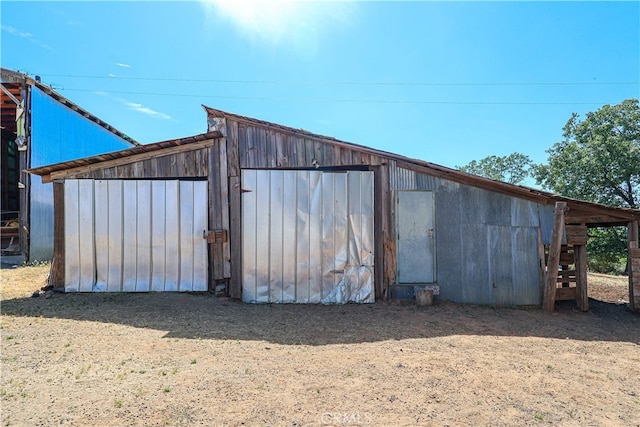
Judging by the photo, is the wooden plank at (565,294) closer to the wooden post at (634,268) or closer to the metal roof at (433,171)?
the wooden post at (634,268)

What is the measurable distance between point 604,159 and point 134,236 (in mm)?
19042

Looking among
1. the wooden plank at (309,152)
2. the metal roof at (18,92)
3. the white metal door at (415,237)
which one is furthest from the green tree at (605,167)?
the metal roof at (18,92)

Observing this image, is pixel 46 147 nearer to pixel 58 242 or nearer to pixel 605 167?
pixel 58 242

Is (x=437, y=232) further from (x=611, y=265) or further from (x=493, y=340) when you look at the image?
(x=611, y=265)

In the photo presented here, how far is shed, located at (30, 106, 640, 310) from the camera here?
664 cm

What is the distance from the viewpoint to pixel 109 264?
686cm

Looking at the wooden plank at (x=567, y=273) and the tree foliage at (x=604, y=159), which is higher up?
the tree foliage at (x=604, y=159)

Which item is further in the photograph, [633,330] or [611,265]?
[611,265]

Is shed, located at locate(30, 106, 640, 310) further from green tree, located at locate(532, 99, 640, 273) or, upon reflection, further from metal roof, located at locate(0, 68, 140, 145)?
green tree, located at locate(532, 99, 640, 273)

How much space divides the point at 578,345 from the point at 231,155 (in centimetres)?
645

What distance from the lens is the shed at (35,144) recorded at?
1104cm

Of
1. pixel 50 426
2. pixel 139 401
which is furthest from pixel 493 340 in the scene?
pixel 50 426

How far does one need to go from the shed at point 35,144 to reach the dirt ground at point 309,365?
246 inches

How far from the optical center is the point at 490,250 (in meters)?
6.65
